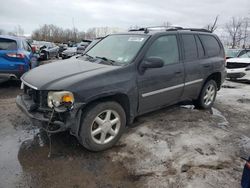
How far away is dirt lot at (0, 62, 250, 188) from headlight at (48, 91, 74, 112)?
0.80 metres

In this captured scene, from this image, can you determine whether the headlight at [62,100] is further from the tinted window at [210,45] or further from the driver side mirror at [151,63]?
the tinted window at [210,45]

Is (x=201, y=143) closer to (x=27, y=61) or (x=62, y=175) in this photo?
(x=62, y=175)

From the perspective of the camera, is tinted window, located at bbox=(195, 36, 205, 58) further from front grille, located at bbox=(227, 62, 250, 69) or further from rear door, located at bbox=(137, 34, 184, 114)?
front grille, located at bbox=(227, 62, 250, 69)

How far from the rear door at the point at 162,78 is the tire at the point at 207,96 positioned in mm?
988

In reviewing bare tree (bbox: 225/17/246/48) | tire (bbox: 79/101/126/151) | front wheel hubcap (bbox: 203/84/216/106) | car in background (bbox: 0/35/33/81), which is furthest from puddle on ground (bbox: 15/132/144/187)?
bare tree (bbox: 225/17/246/48)

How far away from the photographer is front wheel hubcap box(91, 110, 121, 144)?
3521mm

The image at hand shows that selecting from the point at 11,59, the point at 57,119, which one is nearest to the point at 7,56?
the point at 11,59

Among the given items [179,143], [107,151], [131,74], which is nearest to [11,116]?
[107,151]

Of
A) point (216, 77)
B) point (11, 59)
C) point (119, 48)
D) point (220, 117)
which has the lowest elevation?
point (220, 117)

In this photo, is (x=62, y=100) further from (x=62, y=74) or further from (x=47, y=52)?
(x=47, y=52)

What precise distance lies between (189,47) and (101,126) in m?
2.62

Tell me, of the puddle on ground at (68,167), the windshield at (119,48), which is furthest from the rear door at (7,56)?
the puddle on ground at (68,167)

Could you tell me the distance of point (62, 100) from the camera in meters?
3.15

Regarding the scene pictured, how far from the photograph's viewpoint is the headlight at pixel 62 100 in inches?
124
